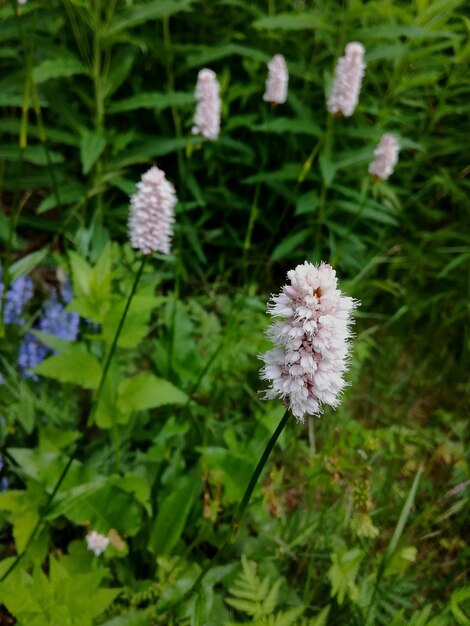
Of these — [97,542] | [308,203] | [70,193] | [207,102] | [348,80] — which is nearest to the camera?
[97,542]

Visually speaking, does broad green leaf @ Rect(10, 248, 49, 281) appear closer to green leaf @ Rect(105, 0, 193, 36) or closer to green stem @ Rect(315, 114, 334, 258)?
green leaf @ Rect(105, 0, 193, 36)

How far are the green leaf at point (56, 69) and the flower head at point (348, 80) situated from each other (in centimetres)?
115

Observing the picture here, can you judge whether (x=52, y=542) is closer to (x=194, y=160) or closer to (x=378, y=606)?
(x=378, y=606)

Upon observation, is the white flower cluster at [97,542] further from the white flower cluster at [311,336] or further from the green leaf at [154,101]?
the green leaf at [154,101]

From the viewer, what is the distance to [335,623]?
176cm

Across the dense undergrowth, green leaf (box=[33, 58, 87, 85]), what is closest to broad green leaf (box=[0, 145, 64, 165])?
the dense undergrowth

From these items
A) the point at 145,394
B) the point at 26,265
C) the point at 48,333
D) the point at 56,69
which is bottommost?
the point at 145,394

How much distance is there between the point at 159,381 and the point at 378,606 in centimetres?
109

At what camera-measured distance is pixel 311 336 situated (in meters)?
0.95

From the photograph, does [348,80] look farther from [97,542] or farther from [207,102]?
[97,542]

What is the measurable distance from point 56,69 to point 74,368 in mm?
1371

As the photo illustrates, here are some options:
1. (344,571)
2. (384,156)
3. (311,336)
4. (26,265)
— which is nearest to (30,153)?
(26,265)

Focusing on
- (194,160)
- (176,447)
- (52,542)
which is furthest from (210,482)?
(194,160)

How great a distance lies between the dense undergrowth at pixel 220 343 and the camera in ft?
5.56
